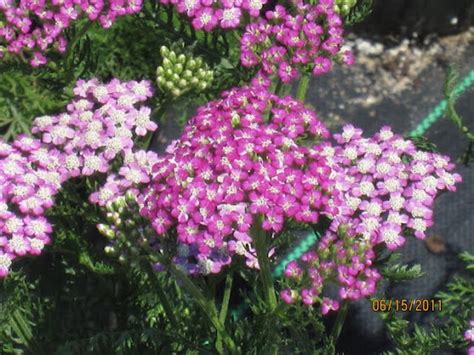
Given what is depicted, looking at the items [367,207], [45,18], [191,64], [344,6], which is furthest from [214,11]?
[367,207]

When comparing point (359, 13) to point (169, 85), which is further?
point (359, 13)

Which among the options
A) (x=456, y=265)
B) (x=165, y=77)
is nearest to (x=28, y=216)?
(x=165, y=77)

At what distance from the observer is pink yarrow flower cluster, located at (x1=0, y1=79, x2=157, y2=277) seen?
285cm

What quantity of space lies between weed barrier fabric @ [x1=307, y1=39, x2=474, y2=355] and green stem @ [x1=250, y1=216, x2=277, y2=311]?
1.09 meters

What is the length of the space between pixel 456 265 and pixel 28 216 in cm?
217

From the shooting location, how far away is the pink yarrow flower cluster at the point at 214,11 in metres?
3.27

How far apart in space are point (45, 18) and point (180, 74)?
513 mm

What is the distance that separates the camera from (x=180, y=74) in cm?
334

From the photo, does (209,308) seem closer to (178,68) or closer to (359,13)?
(178,68)

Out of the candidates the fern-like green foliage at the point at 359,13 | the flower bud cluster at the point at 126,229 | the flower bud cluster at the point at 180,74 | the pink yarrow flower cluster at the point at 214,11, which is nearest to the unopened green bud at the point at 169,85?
the flower bud cluster at the point at 180,74

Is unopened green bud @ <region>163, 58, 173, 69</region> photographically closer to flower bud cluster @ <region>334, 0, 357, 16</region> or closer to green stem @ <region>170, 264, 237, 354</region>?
flower bud cluster @ <region>334, 0, 357, 16</region>

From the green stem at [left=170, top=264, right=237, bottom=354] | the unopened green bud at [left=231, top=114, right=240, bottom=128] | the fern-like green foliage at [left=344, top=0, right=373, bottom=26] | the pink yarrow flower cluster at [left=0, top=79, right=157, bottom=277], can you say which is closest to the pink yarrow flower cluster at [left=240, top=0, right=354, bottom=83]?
the fern-like green foliage at [left=344, top=0, right=373, bottom=26]

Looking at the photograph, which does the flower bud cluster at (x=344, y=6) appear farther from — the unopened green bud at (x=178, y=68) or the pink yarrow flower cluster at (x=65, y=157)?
the pink yarrow flower cluster at (x=65, y=157)

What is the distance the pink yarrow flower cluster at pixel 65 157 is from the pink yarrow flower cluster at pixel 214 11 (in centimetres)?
29
